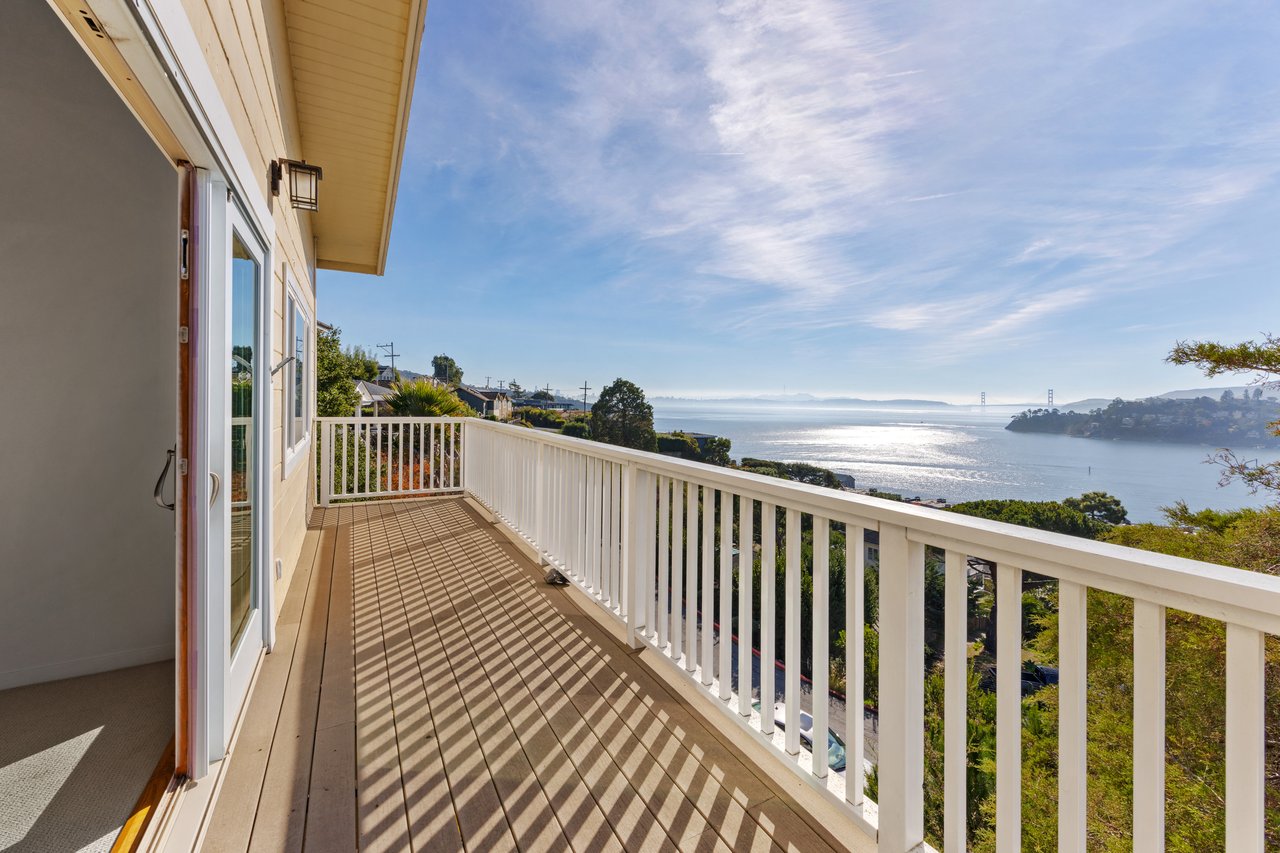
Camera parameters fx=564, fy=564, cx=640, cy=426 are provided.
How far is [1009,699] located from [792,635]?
665mm

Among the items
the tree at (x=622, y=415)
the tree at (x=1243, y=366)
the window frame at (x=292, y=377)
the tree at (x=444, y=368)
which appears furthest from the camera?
the tree at (x=444, y=368)

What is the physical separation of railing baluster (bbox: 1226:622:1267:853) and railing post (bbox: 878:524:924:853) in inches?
20.9

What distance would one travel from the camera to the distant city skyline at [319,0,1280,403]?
13500 millimetres

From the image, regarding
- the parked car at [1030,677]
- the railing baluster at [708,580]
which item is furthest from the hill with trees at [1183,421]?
the railing baluster at [708,580]

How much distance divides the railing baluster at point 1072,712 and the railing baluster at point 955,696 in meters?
0.20

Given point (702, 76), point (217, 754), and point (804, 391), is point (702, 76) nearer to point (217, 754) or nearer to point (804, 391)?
point (217, 754)

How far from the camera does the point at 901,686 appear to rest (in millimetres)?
1344

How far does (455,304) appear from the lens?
39.1 m

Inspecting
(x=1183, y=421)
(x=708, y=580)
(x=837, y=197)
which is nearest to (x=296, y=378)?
(x=708, y=580)

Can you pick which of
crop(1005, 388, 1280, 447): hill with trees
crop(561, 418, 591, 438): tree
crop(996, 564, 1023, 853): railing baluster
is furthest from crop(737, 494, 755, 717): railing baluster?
crop(561, 418, 591, 438): tree

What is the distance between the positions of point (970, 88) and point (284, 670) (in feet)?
79.1

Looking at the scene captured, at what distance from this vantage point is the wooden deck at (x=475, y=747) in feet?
5.06

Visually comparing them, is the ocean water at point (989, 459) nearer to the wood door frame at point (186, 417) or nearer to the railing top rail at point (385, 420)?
the railing top rail at point (385, 420)

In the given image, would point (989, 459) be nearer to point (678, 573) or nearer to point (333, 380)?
point (678, 573)
